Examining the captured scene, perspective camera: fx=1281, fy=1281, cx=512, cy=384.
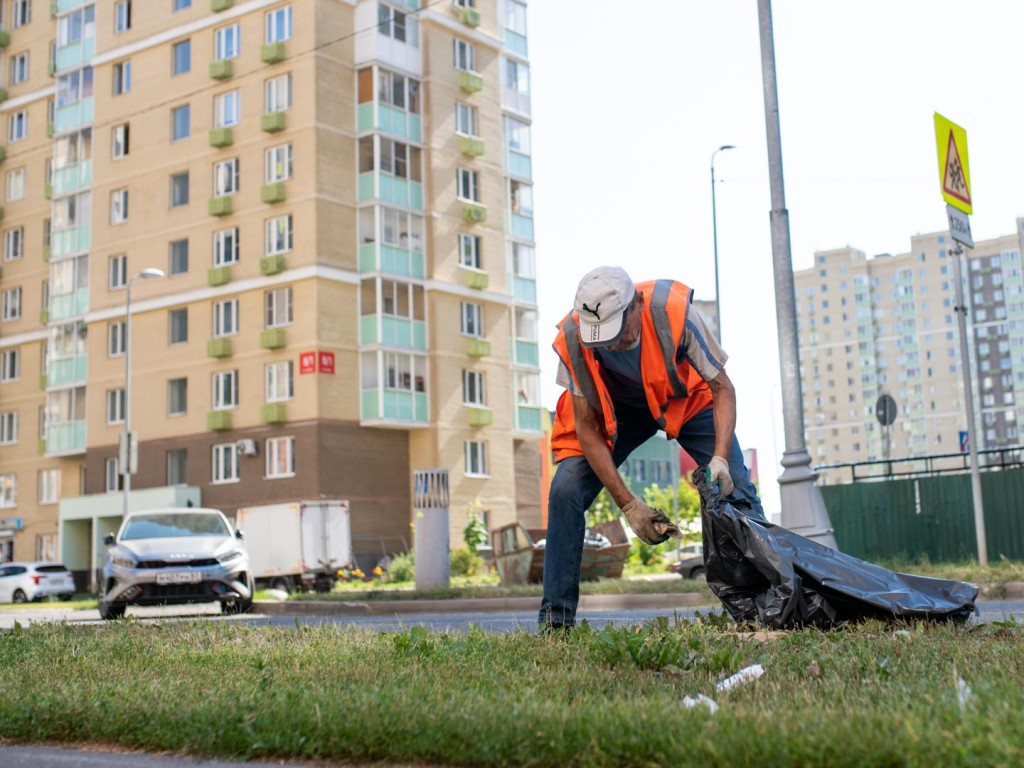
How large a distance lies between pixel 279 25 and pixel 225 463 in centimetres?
1527

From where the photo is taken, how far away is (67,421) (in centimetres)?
4881

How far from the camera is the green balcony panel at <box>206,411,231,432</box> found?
142 ft

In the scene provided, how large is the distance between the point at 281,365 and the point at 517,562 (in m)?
20.8

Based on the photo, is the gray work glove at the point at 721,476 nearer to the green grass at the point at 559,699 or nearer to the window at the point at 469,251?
the green grass at the point at 559,699

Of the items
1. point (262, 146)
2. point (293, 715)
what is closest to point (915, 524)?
point (293, 715)

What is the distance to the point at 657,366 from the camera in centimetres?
623

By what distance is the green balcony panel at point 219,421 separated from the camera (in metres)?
43.2

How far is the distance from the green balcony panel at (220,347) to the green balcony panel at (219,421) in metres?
2.01

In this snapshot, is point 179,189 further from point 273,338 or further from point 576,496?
point 576,496

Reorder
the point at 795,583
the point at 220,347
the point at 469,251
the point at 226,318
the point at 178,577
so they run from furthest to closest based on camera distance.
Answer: the point at 469,251 → the point at 226,318 → the point at 220,347 → the point at 178,577 → the point at 795,583

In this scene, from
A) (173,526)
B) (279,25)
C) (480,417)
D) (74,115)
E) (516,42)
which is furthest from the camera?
(516,42)

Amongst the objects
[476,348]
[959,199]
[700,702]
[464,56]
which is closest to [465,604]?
[959,199]

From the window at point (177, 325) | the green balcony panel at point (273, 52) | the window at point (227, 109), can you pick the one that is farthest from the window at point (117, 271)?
the green balcony panel at point (273, 52)

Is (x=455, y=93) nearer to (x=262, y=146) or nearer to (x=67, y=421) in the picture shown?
(x=262, y=146)
